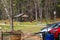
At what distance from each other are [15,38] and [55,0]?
51270mm

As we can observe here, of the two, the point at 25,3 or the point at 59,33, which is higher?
the point at 25,3

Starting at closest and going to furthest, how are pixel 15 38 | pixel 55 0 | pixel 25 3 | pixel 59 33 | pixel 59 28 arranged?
pixel 15 38 < pixel 59 33 < pixel 59 28 < pixel 55 0 < pixel 25 3

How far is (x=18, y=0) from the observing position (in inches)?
2596

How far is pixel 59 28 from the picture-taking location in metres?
16.7

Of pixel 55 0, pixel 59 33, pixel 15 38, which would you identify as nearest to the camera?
pixel 15 38

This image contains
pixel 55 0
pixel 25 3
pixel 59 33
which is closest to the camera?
pixel 59 33

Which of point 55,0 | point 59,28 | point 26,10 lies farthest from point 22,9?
point 59,28

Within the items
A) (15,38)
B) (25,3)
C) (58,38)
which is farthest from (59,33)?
(25,3)

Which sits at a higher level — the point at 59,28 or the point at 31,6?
the point at 31,6

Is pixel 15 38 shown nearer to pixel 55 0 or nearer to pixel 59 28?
pixel 59 28

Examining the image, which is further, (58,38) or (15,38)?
(58,38)

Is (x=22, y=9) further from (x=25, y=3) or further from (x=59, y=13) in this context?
(x=59, y=13)

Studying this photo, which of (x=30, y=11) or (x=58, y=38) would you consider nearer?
(x=58, y=38)

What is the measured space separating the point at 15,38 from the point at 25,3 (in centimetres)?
5550
